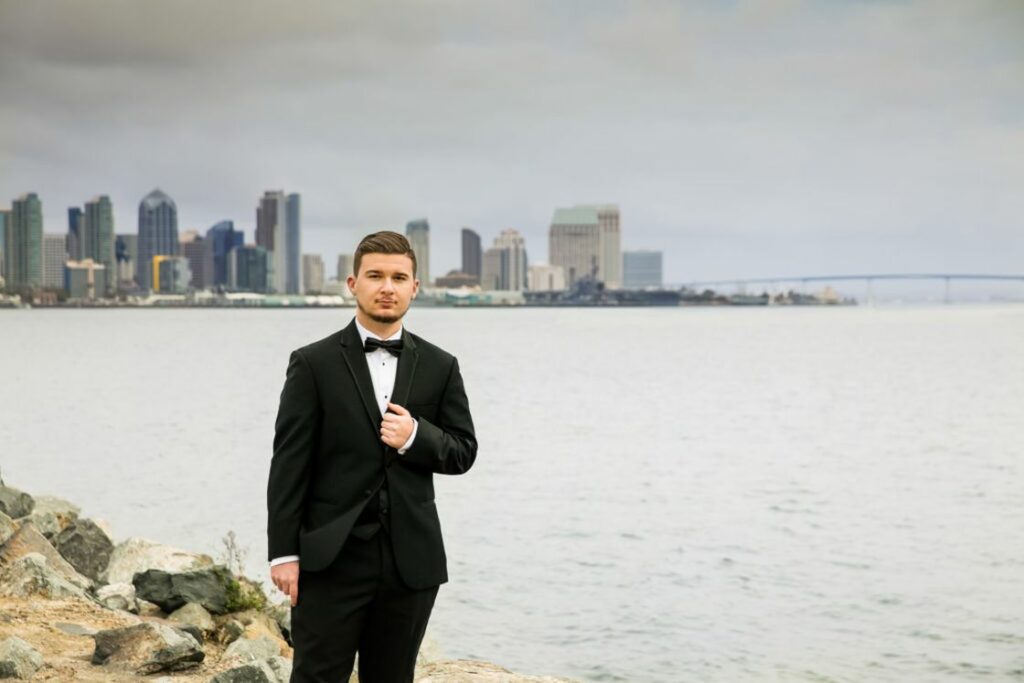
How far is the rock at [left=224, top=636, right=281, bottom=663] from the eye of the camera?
8977 mm

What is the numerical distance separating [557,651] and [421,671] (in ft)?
21.5

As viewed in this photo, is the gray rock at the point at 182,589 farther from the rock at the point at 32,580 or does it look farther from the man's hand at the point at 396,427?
the man's hand at the point at 396,427

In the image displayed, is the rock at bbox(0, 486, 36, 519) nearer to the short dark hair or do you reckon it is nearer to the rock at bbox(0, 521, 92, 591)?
the rock at bbox(0, 521, 92, 591)

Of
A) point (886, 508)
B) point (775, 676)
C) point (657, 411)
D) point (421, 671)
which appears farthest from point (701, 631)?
point (657, 411)

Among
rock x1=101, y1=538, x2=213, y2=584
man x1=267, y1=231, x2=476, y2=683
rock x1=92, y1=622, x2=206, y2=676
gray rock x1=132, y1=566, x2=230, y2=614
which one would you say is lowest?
rock x1=101, y1=538, x2=213, y2=584

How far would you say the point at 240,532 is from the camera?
2120 centimetres

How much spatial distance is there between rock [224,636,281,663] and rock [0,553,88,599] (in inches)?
80.2

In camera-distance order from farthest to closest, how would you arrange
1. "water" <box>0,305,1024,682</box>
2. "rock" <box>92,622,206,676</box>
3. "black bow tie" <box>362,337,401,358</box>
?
"water" <box>0,305,1024,682</box>
"rock" <box>92,622,206,676</box>
"black bow tie" <box>362,337,401,358</box>

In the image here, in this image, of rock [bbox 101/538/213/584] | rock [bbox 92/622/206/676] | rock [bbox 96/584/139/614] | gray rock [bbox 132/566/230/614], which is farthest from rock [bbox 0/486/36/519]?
rock [bbox 92/622/206/676]

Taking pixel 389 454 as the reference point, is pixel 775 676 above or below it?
below

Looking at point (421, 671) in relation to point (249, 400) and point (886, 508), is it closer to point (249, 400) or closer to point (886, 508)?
point (886, 508)

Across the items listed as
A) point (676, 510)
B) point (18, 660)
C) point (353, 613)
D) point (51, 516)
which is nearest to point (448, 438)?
point (353, 613)

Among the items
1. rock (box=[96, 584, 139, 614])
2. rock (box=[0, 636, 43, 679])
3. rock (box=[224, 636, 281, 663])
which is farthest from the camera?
rock (box=[96, 584, 139, 614])

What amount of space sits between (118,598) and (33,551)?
93 cm
